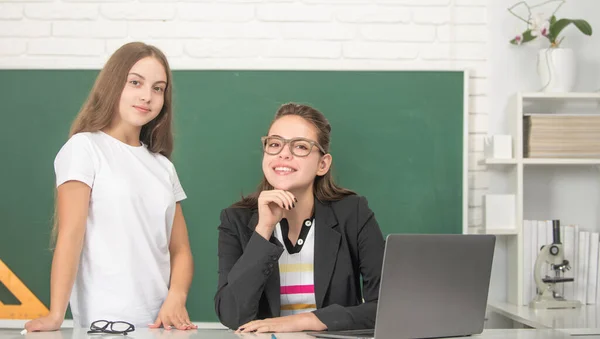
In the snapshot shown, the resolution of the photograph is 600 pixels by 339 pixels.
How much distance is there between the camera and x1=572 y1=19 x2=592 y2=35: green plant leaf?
2898mm

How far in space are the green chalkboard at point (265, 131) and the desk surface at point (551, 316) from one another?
0.38 metres

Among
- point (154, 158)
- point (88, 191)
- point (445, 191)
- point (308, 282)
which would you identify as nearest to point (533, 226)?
point (445, 191)

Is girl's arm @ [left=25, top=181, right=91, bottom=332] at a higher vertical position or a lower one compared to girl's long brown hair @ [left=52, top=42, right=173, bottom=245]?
lower

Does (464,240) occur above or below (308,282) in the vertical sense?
above

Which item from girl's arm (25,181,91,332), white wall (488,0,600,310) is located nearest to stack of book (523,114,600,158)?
white wall (488,0,600,310)

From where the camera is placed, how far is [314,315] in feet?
5.45

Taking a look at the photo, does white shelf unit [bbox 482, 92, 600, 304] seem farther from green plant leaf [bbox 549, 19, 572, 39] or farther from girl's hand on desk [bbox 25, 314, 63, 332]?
girl's hand on desk [bbox 25, 314, 63, 332]

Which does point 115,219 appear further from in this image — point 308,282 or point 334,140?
point 334,140

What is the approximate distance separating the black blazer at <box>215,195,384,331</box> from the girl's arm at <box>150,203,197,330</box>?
0.35ft

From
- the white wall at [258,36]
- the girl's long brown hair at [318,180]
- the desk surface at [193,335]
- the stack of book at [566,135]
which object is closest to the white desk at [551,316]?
the white wall at [258,36]

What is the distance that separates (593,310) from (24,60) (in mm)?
2588

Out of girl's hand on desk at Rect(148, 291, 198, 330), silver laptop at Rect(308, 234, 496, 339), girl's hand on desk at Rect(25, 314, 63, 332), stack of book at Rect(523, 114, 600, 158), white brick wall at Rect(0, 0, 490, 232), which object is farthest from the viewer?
white brick wall at Rect(0, 0, 490, 232)

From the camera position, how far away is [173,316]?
70.9 inches

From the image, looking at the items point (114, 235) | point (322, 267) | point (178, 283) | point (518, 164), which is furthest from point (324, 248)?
point (518, 164)
